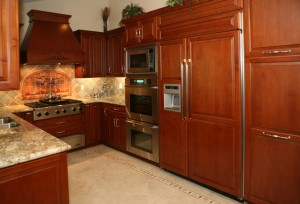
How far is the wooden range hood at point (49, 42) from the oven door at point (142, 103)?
129 cm

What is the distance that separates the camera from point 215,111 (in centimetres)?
275

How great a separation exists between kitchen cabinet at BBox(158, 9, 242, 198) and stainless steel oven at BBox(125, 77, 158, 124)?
0.21 meters

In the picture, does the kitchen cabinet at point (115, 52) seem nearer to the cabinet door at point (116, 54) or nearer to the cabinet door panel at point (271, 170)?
the cabinet door at point (116, 54)

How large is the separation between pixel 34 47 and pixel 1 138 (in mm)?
2375

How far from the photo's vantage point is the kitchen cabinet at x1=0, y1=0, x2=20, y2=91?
5.16 feet

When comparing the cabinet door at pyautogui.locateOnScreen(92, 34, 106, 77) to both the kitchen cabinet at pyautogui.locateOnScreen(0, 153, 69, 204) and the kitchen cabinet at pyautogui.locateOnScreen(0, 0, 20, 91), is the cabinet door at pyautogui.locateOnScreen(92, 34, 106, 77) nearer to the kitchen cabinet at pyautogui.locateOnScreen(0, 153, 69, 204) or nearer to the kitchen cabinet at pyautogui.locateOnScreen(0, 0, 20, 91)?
the kitchen cabinet at pyautogui.locateOnScreen(0, 0, 20, 91)

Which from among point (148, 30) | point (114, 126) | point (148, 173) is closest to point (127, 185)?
point (148, 173)

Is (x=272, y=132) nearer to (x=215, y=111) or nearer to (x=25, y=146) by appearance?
(x=215, y=111)

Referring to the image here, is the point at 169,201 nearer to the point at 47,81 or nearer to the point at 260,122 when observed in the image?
the point at 260,122

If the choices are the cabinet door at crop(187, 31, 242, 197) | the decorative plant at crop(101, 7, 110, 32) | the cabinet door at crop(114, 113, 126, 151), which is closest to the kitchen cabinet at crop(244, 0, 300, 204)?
the cabinet door at crop(187, 31, 242, 197)

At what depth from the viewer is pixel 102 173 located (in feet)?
11.6

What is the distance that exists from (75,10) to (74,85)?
61.1 inches

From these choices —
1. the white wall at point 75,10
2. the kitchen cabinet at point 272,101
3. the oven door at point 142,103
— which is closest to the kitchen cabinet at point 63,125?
the oven door at point 142,103

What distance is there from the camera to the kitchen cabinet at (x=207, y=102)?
8.44 ft
